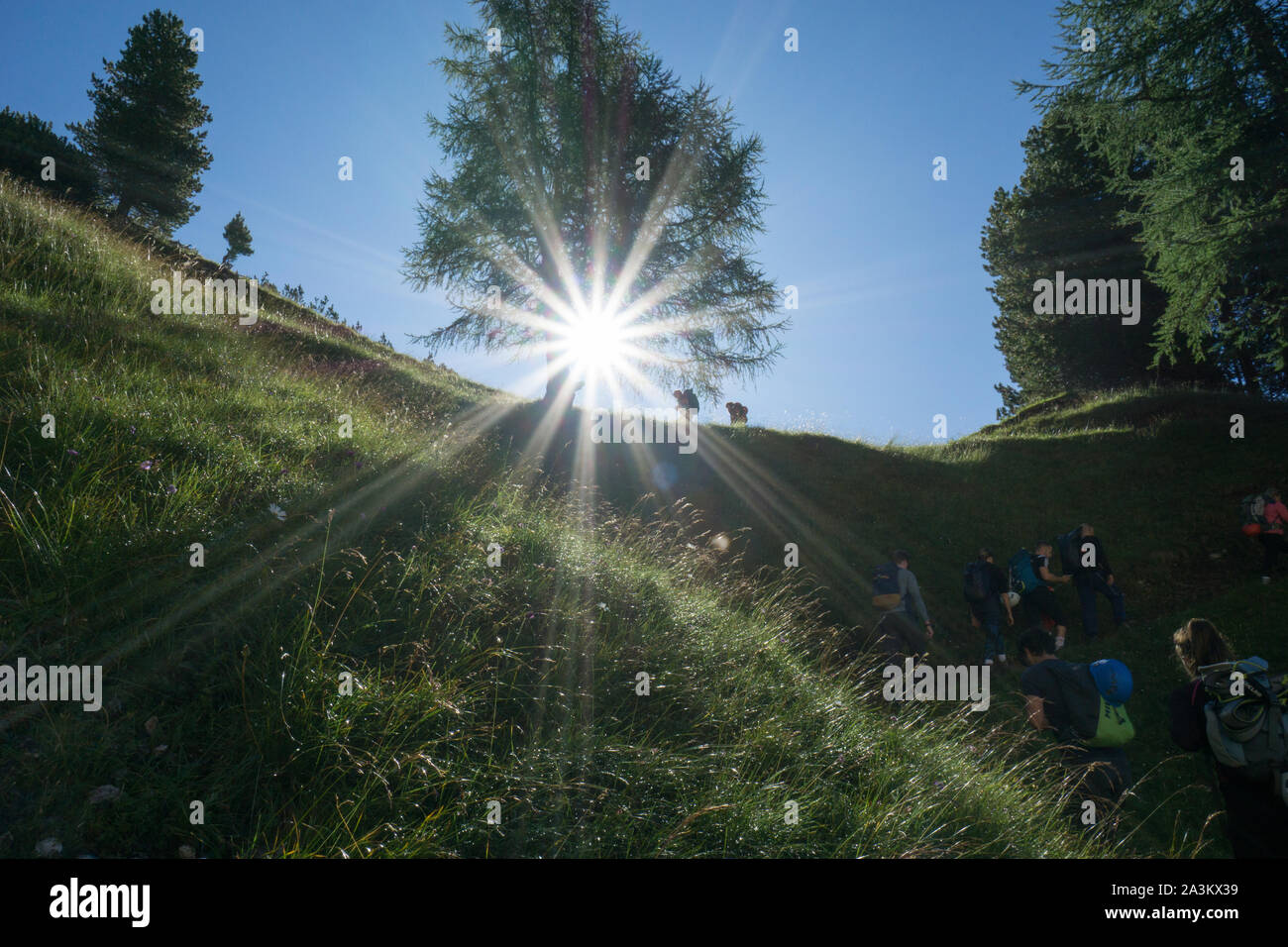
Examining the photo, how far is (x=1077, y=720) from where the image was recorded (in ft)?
15.7

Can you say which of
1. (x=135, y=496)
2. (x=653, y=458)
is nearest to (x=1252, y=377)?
(x=653, y=458)

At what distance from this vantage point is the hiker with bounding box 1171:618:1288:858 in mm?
3691

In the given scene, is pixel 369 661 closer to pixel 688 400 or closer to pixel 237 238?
pixel 688 400

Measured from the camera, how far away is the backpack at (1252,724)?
12.2 feet

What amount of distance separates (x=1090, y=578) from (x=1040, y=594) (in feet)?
5.27

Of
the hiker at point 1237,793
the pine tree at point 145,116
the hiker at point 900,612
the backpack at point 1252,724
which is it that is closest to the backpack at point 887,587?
the hiker at point 900,612

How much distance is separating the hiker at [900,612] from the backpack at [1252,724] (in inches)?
151

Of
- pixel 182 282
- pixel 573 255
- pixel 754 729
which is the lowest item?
pixel 754 729

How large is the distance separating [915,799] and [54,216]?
13895 mm

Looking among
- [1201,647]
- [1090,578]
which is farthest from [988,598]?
[1201,647]

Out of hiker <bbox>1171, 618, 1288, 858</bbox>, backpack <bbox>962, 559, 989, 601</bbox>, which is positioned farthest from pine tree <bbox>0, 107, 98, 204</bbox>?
hiker <bbox>1171, 618, 1288, 858</bbox>

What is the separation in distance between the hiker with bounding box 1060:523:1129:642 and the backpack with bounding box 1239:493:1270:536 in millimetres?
3242

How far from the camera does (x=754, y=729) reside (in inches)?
140
